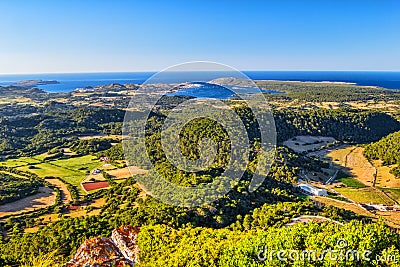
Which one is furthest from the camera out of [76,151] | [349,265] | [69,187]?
[76,151]

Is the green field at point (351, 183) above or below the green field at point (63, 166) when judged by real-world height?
above

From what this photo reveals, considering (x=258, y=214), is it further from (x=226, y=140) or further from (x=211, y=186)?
(x=226, y=140)

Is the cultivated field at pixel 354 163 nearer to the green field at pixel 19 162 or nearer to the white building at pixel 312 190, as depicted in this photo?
the white building at pixel 312 190

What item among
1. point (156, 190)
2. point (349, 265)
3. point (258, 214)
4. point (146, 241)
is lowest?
point (258, 214)

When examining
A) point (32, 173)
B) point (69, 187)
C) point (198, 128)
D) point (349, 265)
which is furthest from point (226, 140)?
point (349, 265)

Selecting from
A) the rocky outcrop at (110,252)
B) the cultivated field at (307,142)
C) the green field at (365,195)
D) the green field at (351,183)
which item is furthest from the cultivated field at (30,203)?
the cultivated field at (307,142)

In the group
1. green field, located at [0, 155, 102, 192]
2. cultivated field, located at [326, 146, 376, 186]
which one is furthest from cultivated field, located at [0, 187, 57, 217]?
cultivated field, located at [326, 146, 376, 186]
